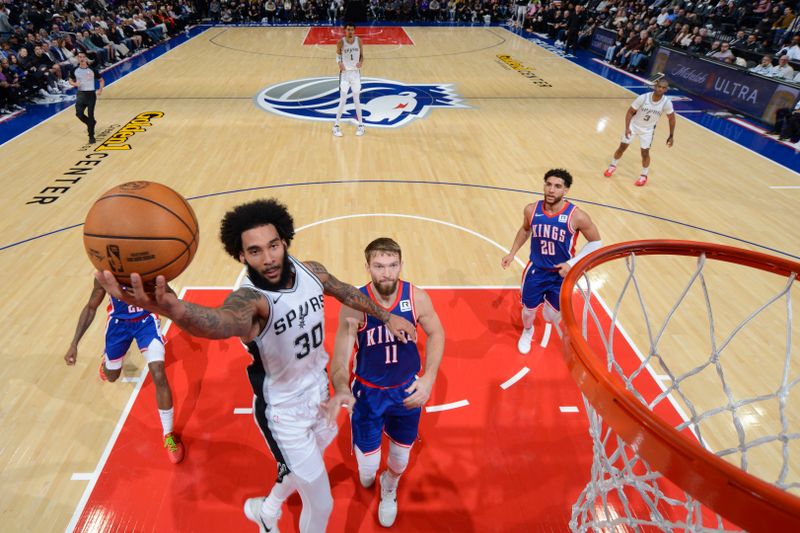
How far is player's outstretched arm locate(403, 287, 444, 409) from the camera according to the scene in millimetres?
2672

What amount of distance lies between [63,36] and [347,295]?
16.4 metres

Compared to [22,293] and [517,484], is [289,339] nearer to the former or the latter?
[517,484]

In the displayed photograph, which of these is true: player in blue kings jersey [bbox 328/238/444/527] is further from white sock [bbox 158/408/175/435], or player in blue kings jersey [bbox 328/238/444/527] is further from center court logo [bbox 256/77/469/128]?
center court logo [bbox 256/77/469/128]

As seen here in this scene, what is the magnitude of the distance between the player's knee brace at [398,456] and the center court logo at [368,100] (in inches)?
339

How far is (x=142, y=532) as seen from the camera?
3078 mm

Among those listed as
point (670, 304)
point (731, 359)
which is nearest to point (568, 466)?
point (731, 359)

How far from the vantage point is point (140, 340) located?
3572 mm

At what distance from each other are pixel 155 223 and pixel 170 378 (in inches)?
104

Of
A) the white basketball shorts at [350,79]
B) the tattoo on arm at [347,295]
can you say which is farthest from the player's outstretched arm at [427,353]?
the white basketball shorts at [350,79]

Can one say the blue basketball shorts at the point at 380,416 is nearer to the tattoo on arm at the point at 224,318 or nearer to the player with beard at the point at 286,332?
the player with beard at the point at 286,332

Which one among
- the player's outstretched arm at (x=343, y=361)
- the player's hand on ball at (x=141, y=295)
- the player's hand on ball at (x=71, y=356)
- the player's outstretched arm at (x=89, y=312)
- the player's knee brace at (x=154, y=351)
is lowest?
the player's hand on ball at (x=71, y=356)

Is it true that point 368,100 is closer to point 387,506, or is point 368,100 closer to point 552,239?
point 552,239

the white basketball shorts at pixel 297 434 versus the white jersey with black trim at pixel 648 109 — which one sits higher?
the white jersey with black trim at pixel 648 109

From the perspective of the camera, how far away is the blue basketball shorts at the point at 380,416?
2881 millimetres
